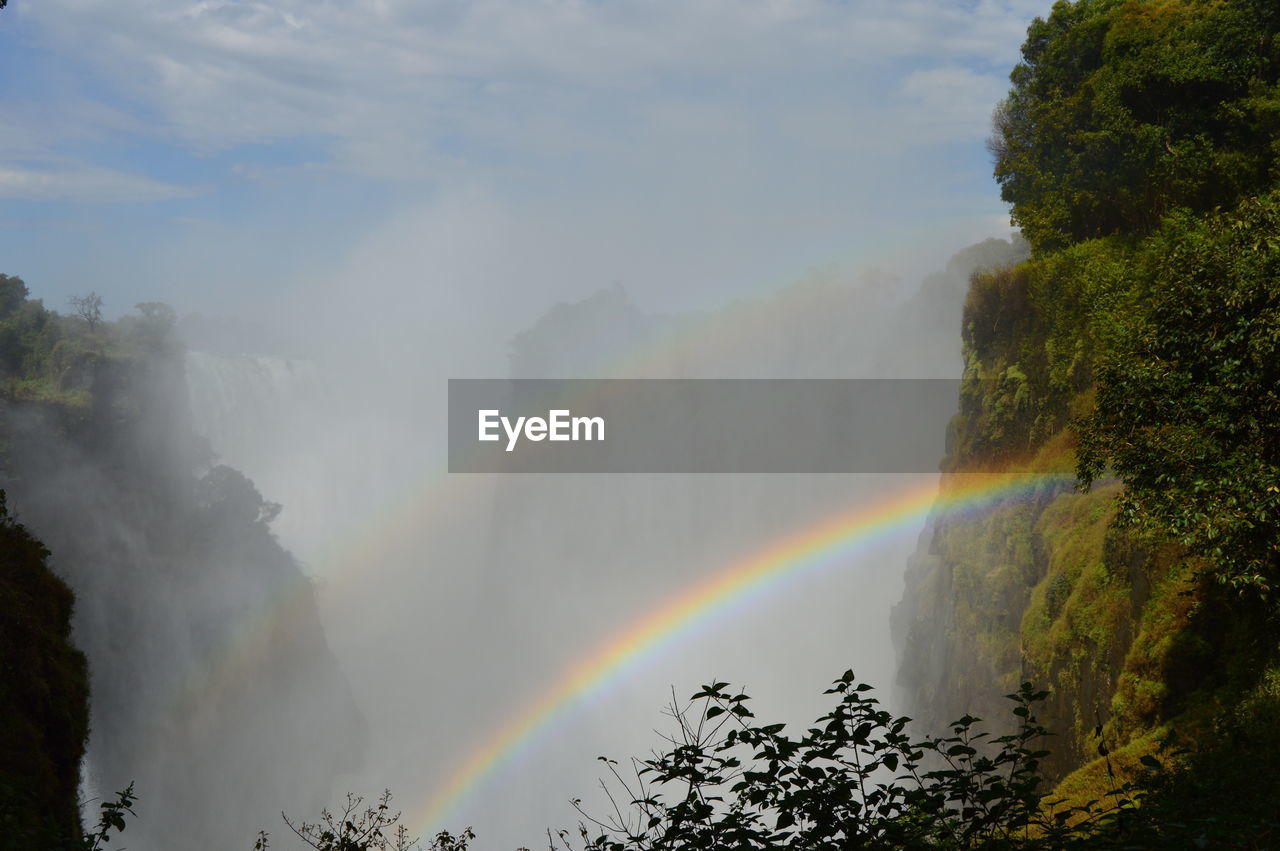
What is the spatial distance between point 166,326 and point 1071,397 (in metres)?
87.9

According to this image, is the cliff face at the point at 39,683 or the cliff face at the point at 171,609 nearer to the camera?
the cliff face at the point at 39,683

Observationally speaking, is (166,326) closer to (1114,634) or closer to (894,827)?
(1114,634)

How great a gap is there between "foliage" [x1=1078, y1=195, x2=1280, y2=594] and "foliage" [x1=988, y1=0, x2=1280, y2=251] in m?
15.0

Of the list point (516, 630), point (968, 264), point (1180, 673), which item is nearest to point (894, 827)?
point (1180, 673)

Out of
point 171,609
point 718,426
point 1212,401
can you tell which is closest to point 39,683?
point 1212,401

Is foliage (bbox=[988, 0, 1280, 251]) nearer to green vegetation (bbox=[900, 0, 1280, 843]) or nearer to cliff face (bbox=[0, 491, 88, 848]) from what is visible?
green vegetation (bbox=[900, 0, 1280, 843])

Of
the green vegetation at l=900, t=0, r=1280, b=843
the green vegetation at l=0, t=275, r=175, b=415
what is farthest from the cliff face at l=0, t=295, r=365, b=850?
the green vegetation at l=900, t=0, r=1280, b=843

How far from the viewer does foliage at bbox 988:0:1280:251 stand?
28.5 m

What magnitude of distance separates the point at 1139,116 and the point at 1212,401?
22710 millimetres

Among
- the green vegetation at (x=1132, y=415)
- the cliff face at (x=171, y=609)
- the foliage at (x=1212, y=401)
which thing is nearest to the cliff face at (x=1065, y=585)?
the green vegetation at (x=1132, y=415)

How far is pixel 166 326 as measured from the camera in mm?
91062

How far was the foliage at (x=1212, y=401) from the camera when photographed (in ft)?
43.1

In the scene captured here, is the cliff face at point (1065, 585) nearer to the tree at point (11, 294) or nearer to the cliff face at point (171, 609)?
the cliff face at point (171, 609)

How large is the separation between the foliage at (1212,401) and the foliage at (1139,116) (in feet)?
49.1
